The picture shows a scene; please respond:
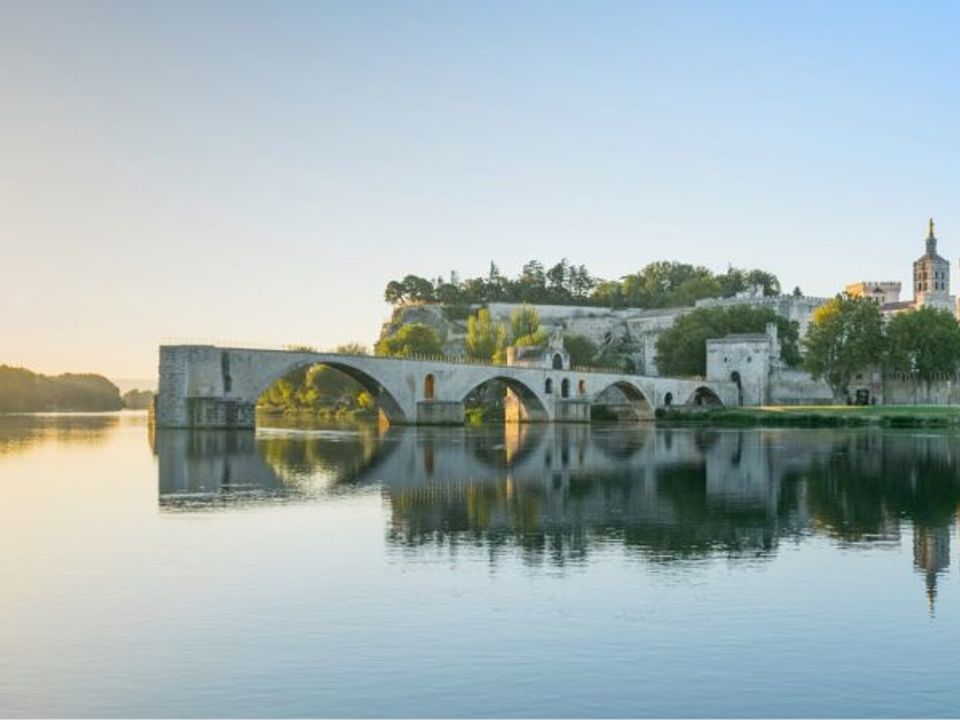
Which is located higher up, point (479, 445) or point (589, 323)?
point (589, 323)

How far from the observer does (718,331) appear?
108m

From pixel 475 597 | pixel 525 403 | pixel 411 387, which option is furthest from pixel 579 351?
pixel 475 597

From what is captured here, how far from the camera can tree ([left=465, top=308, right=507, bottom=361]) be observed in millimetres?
107812

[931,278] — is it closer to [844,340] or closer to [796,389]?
[796,389]

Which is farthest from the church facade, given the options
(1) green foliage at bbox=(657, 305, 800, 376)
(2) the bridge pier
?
(2) the bridge pier

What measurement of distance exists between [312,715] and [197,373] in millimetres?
51848

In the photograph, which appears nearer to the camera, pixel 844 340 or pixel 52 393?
pixel 844 340

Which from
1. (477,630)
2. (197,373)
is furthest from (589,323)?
(477,630)

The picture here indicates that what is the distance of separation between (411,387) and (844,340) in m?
36.9

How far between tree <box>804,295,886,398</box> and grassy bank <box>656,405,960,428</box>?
14.5 ft

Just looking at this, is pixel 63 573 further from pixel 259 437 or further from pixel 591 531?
pixel 259 437

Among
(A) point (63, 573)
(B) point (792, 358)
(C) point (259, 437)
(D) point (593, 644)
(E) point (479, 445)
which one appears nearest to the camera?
(D) point (593, 644)

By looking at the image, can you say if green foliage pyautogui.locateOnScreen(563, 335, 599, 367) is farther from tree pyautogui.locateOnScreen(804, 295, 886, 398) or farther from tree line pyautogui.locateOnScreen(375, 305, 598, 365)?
tree pyautogui.locateOnScreen(804, 295, 886, 398)

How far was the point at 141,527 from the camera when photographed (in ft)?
73.7
